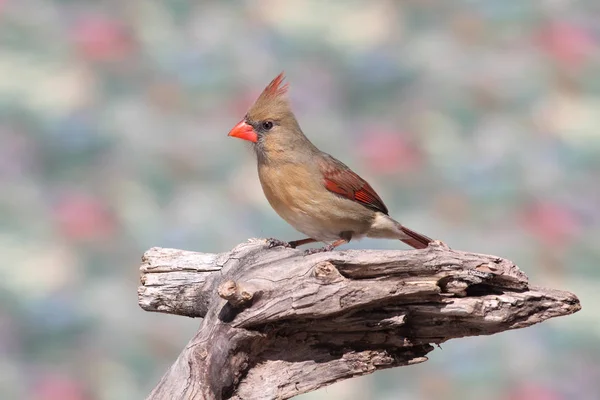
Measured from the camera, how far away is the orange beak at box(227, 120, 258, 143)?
11.0 feet

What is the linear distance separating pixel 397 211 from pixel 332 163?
84cm

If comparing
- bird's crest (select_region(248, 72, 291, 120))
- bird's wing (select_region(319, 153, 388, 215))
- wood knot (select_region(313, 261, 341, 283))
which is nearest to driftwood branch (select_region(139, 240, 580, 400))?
wood knot (select_region(313, 261, 341, 283))

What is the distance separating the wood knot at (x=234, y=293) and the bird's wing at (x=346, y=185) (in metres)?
0.86

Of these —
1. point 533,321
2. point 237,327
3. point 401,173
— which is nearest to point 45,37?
point 401,173

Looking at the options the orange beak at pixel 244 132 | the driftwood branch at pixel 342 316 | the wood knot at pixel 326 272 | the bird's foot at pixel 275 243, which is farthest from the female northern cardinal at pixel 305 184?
the wood knot at pixel 326 272

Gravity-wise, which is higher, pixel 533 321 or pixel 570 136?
pixel 570 136

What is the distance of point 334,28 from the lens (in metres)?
4.63

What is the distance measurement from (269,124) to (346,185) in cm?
32

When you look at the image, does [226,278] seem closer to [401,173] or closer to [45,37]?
[401,173]

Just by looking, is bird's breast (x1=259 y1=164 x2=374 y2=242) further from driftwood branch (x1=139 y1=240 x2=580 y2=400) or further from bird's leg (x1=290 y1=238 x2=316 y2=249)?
driftwood branch (x1=139 y1=240 x2=580 y2=400)

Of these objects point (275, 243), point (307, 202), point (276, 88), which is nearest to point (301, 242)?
point (307, 202)

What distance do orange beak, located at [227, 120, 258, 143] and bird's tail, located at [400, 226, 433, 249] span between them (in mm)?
571

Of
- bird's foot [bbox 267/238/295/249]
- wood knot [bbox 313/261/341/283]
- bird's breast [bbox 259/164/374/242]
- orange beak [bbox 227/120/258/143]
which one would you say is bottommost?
wood knot [bbox 313/261/341/283]

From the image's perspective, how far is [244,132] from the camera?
3.36 metres
